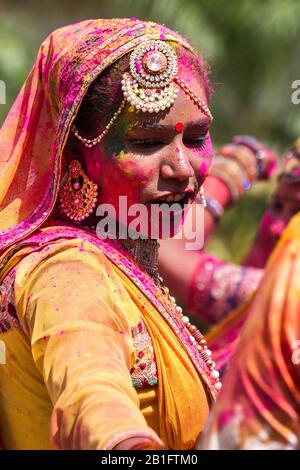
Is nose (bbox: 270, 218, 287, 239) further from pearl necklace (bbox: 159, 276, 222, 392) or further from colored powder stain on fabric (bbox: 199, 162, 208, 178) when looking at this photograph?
colored powder stain on fabric (bbox: 199, 162, 208, 178)

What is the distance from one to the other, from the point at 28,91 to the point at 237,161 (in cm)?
299

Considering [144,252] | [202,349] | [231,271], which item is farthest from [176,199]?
[231,271]

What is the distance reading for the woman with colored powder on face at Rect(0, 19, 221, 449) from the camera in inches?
119

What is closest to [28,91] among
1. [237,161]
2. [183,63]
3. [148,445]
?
Answer: [183,63]

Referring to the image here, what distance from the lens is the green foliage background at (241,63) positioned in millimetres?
12516

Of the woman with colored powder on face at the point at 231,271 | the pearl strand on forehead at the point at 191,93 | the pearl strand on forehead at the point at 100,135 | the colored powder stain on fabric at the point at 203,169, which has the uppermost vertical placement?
the pearl strand on forehead at the point at 191,93

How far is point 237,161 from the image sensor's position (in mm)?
6352

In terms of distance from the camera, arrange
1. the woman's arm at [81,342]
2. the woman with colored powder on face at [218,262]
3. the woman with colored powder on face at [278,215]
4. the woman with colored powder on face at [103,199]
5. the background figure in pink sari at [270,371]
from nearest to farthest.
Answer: the background figure in pink sari at [270,371] → the woman's arm at [81,342] → the woman with colored powder on face at [103,199] → the woman with colored powder on face at [278,215] → the woman with colored powder on face at [218,262]

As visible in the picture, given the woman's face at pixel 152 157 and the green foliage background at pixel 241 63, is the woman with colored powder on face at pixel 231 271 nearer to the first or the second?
the woman's face at pixel 152 157

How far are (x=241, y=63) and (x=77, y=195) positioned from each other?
9.98 meters

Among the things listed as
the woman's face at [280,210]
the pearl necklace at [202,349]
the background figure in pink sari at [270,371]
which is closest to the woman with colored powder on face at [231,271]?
the woman's face at [280,210]

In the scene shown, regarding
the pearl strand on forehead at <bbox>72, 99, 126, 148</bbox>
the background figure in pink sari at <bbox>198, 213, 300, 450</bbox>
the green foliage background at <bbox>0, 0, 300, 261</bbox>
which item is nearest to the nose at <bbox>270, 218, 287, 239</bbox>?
the pearl strand on forehead at <bbox>72, 99, 126, 148</bbox>

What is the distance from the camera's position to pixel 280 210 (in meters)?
6.33

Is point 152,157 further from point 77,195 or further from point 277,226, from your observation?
point 277,226
